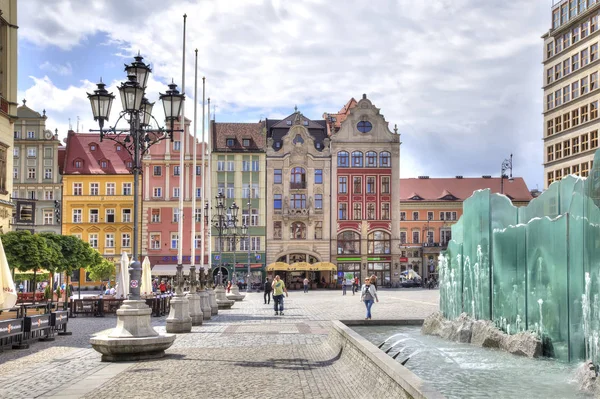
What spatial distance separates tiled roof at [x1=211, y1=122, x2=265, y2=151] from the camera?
80.7 m

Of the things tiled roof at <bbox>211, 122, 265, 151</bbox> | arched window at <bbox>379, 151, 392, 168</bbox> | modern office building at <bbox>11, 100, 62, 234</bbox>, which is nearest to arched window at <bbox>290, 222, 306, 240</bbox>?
tiled roof at <bbox>211, 122, 265, 151</bbox>

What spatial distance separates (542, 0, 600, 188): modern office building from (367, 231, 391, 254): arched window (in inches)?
664

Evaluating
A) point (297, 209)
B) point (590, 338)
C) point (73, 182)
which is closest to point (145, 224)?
point (73, 182)

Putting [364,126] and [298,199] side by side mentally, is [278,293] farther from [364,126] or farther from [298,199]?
[364,126]

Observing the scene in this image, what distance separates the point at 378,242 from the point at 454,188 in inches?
925

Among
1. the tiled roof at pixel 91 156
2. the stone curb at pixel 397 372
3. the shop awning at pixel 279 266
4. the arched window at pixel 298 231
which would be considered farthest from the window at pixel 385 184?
the stone curb at pixel 397 372

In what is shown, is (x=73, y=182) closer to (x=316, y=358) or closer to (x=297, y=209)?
(x=297, y=209)

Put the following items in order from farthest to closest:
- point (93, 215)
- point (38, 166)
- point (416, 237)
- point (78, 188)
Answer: point (416, 237), point (93, 215), point (78, 188), point (38, 166)

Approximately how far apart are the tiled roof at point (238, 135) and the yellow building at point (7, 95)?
4479cm

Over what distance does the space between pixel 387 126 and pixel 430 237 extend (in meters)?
20.6

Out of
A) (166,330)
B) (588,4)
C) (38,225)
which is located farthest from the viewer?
(38,225)

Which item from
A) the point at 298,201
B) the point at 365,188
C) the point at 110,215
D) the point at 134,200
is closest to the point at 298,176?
the point at 298,201

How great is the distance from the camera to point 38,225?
77.5 meters

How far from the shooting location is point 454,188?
99.2m
